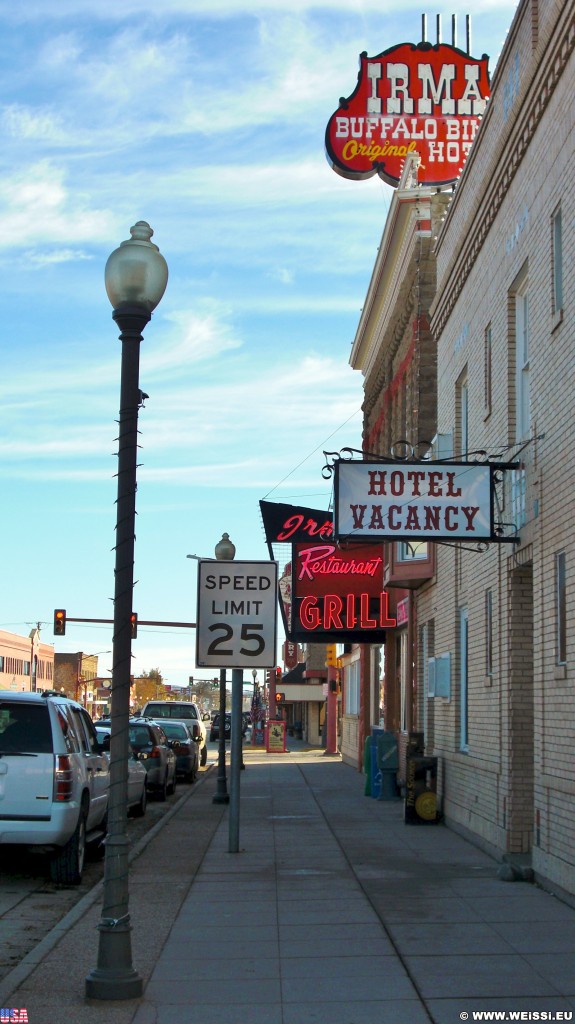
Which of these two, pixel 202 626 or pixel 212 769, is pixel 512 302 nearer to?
pixel 202 626

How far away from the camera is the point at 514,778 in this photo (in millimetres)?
12648

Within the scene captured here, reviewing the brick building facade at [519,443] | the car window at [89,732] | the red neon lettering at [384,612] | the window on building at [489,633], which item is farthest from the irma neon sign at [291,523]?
the car window at [89,732]

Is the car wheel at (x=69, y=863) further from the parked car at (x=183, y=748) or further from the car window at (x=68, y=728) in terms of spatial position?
the parked car at (x=183, y=748)

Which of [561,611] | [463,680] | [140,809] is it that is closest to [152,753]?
[140,809]

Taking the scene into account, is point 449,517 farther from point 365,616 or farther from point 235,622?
point 365,616

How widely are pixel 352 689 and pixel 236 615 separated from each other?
2246 centimetres

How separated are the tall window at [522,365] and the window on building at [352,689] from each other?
71.2 ft

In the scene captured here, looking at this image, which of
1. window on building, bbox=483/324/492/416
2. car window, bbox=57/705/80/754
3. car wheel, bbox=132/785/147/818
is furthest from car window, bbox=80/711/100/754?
car wheel, bbox=132/785/147/818

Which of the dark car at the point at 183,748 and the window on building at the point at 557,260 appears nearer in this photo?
the window on building at the point at 557,260

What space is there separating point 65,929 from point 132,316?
4.67 m

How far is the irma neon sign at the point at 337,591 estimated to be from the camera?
2612 cm

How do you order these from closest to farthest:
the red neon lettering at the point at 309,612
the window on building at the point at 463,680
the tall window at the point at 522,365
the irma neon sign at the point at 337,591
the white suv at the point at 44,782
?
the white suv at the point at 44,782, the tall window at the point at 522,365, the window on building at the point at 463,680, the irma neon sign at the point at 337,591, the red neon lettering at the point at 309,612

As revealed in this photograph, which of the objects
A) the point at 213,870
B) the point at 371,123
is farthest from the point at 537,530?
the point at 371,123

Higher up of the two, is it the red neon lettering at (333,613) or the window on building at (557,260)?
the window on building at (557,260)
